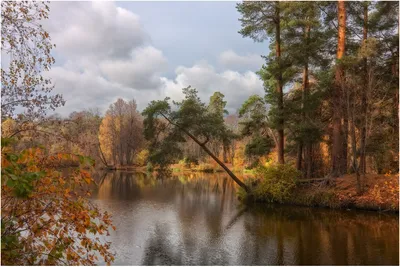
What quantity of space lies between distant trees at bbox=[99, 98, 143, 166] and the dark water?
3044 cm

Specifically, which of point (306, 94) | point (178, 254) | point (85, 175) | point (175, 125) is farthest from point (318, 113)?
point (85, 175)

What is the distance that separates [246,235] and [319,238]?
2.37m

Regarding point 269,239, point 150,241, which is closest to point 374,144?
point 269,239

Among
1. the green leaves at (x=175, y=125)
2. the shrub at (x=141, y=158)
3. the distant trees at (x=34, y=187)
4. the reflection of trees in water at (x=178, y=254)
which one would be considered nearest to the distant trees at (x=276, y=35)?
the green leaves at (x=175, y=125)

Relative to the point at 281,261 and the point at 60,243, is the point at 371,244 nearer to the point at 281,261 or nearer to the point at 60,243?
the point at 281,261

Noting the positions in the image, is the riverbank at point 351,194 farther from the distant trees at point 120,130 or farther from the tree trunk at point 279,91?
the distant trees at point 120,130

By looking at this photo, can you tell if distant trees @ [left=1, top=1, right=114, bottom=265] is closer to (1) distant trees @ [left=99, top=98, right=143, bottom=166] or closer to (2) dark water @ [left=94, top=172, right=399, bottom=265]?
(2) dark water @ [left=94, top=172, right=399, bottom=265]

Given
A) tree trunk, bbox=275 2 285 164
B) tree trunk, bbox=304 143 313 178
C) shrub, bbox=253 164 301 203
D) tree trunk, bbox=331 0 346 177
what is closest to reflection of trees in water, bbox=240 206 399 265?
shrub, bbox=253 164 301 203

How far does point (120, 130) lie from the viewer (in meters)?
49.2

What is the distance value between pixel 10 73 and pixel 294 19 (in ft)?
59.6

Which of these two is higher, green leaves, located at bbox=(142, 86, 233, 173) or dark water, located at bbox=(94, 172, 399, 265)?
green leaves, located at bbox=(142, 86, 233, 173)

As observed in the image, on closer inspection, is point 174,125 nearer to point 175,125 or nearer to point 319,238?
point 175,125

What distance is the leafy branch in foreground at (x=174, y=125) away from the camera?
61.8 feet

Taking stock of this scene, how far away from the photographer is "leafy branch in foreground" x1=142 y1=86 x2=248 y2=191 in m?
18.8
